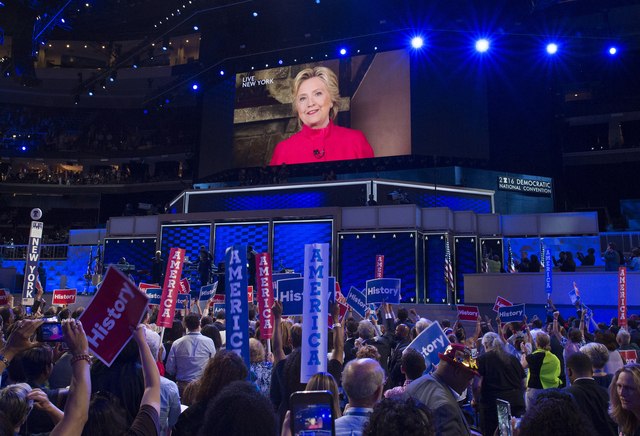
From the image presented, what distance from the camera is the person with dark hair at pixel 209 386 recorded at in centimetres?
302

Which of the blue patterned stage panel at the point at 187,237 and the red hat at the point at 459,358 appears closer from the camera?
the red hat at the point at 459,358

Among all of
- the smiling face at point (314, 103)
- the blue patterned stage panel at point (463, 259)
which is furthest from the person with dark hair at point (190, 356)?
the smiling face at point (314, 103)

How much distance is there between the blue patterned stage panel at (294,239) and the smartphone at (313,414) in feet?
52.5

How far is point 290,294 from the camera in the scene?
6.18m

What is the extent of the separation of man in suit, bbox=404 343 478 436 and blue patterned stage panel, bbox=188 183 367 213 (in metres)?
15.9

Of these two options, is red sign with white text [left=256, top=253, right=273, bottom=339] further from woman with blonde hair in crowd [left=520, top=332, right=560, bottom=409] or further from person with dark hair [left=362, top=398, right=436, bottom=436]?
person with dark hair [left=362, top=398, right=436, bottom=436]

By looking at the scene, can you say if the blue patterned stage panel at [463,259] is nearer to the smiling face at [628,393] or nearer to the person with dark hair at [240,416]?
the smiling face at [628,393]

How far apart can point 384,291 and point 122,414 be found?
6.24 meters

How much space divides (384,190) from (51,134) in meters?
27.0

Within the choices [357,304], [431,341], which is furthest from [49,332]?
[357,304]

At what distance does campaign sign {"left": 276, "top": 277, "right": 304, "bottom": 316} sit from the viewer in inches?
242

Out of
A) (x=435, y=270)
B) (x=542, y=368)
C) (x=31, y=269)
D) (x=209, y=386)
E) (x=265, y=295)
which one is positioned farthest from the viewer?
(x=435, y=270)

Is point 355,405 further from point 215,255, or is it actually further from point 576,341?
point 215,255

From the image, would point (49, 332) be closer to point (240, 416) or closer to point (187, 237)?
point (240, 416)
